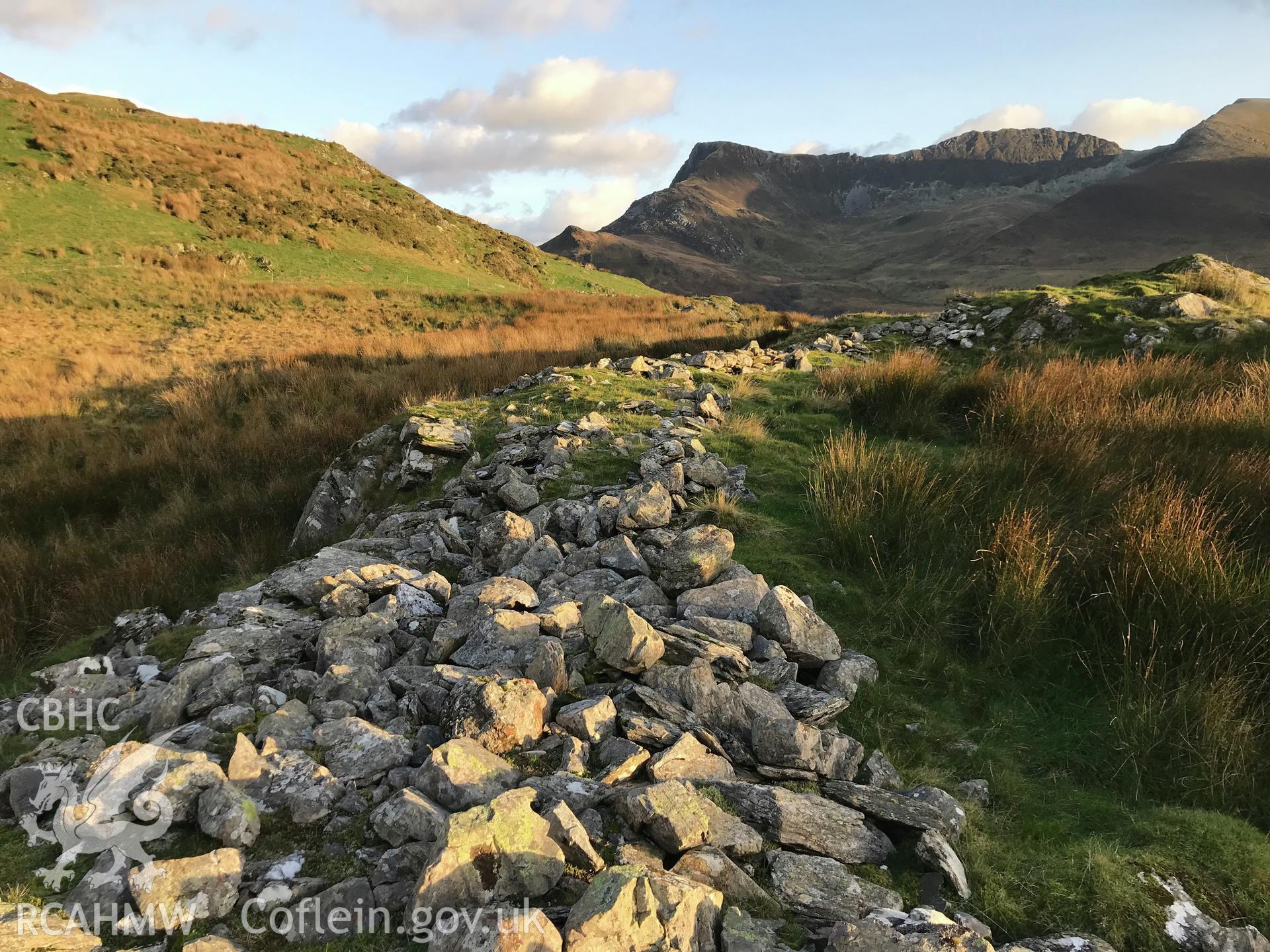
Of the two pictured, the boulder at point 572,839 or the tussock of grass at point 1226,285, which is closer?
the boulder at point 572,839

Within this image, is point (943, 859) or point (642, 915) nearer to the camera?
point (642, 915)

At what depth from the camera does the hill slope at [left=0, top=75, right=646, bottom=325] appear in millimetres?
23062

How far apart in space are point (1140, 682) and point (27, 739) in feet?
19.7

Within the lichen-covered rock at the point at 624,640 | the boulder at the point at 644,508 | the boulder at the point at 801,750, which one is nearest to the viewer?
the boulder at the point at 801,750

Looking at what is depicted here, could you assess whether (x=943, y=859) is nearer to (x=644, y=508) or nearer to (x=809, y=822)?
(x=809, y=822)

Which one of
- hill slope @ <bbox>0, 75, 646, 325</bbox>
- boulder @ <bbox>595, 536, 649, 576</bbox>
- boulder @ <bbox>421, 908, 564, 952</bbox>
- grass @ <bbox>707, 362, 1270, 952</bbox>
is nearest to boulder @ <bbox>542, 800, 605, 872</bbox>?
boulder @ <bbox>421, 908, 564, 952</bbox>

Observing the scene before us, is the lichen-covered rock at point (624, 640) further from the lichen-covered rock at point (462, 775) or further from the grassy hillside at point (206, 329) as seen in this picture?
the grassy hillside at point (206, 329)

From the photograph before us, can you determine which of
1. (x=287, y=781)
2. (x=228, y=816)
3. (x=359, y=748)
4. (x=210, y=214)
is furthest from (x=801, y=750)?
(x=210, y=214)

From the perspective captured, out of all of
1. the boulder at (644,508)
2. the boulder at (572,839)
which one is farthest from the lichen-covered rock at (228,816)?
the boulder at (644,508)

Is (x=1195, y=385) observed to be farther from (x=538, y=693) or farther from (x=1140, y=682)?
(x=538, y=693)

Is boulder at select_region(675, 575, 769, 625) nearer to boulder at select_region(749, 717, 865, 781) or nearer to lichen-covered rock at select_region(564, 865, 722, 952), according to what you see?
boulder at select_region(749, 717, 865, 781)

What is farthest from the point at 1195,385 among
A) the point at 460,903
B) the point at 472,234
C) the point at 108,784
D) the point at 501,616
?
the point at 472,234

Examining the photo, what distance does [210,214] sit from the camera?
93.4 ft

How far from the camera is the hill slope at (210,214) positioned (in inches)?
908
